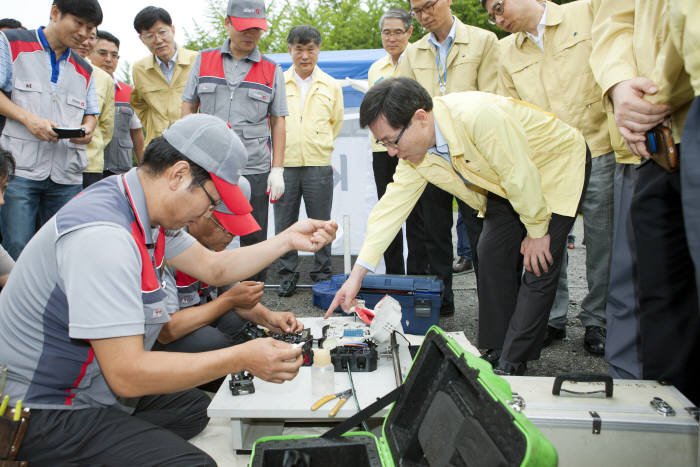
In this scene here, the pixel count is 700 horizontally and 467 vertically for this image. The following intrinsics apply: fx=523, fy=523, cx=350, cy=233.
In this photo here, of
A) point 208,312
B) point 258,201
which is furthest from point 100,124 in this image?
point 208,312

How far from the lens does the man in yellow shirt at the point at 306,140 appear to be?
15.6 feet

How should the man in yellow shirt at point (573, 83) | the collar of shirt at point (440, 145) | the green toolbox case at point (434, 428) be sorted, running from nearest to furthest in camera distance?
the green toolbox case at point (434, 428), the collar of shirt at point (440, 145), the man in yellow shirt at point (573, 83)

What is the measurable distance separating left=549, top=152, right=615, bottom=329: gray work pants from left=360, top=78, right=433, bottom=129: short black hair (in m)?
1.34

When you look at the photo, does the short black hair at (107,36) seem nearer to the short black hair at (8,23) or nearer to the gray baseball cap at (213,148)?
the short black hair at (8,23)

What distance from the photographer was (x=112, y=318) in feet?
4.79

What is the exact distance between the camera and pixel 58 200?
3.53m

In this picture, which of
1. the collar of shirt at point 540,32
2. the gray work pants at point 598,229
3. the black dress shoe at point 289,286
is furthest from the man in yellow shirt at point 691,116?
the black dress shoe at point 289,286

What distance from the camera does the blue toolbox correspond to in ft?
11.7

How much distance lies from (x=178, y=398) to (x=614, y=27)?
2.13 metres

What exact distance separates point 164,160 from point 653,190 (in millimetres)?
1519

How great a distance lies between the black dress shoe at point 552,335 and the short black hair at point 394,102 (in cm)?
196

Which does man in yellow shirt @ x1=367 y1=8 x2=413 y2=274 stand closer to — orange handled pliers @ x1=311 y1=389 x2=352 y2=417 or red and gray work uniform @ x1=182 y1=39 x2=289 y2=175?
red and gray work uniform @ x1=182 y1=39 x2=289 y2=175

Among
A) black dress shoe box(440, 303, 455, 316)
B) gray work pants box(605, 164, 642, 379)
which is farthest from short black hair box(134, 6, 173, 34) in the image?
gray work pants box(605, 164, 642, 379)

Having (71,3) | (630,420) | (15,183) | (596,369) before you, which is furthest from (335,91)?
(630,420)
